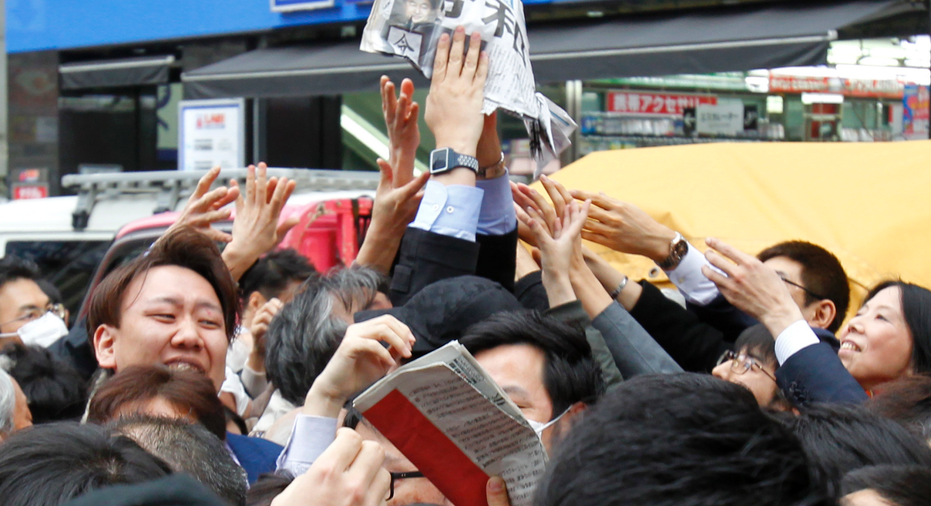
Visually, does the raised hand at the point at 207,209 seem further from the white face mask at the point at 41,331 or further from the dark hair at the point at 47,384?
the white face mask at the point at 41,331

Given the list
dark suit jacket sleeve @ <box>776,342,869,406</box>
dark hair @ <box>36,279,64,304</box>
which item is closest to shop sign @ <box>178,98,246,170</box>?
dark hair @ <box>36,279,64,304</box>

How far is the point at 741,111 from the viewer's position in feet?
25.6

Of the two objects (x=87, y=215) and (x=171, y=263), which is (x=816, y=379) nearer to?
(x=171, y=263)

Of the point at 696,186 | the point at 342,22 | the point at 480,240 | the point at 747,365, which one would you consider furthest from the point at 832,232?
the point at 342,22

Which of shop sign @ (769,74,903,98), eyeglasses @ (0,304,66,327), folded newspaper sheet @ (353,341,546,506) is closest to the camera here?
folded newspaper sheet @ (353,341,546,506)

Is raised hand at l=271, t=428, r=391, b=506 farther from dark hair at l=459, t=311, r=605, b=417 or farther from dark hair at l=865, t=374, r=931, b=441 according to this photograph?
dark hair at l=865, t=374, r=931, b=441

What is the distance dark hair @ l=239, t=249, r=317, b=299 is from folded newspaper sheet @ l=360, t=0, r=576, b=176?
5.79ft

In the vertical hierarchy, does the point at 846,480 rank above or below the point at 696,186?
below

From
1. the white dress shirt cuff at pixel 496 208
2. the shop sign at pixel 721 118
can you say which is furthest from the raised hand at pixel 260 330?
the shop sign at pixel 721 118

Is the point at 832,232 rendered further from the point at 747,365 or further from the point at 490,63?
the point at 490,63

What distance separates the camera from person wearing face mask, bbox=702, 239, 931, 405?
76.5 inches

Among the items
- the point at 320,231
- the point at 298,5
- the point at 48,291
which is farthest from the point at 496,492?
the point at 298,5

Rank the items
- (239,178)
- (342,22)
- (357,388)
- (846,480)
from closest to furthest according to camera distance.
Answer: (846,480)
(357,388)
(239,178)
(342,22)

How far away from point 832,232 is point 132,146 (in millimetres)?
10552
